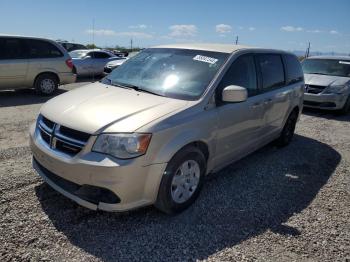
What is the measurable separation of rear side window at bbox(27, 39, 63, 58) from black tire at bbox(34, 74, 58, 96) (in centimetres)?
59

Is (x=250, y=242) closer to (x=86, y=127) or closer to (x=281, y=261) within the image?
(x=281, y=261)

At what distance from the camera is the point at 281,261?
3100mm

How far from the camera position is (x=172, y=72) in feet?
13.7

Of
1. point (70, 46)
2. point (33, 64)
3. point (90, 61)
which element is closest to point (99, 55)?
point (90, 61)

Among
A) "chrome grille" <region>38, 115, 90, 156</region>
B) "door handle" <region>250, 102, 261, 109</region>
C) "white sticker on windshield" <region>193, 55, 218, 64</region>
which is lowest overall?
"chrome grille" <region>38, 115, 90, 156</region>

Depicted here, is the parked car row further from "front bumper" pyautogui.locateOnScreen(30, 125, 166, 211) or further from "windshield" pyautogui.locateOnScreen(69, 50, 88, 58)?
"front bumper" pyautogui.locateOnScreen(30, 125, 166, 211)

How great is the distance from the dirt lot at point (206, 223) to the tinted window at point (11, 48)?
507 cm

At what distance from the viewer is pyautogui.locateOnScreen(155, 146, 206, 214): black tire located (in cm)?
335

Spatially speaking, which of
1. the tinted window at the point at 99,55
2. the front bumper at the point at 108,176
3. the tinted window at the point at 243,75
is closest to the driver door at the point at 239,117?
the tinted window at the point at 243,75

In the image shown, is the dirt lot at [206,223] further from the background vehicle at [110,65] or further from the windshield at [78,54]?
the windshield at [78,54]

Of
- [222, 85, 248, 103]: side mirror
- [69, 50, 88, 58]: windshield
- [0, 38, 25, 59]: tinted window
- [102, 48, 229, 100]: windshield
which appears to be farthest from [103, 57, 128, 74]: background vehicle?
[222, 85, 248, 103]: side mirror

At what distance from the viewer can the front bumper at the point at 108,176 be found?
3.02m

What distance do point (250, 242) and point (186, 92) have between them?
5.55ft

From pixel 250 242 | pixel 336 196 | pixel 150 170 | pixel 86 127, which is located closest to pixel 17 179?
pixel 86 127
